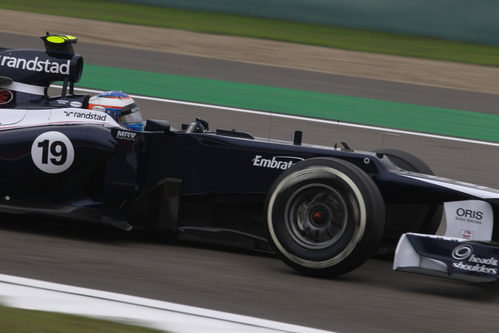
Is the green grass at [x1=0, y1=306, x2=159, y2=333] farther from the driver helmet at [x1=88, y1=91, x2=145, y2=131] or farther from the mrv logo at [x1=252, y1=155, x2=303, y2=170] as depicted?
the driver helmet at [x1=88, y1=91, x2=145, y2=131]

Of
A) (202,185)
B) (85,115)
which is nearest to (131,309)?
(202,185)

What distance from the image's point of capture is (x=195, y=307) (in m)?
4.86

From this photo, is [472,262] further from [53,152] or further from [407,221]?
[53,152]

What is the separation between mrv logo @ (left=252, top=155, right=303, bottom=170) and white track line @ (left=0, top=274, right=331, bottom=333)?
4.51 feet

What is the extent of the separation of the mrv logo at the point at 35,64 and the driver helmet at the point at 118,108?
397 millimetres

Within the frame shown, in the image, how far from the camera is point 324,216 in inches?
220

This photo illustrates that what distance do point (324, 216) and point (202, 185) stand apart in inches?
36.3

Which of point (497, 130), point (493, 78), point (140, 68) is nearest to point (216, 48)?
point (140, 68)

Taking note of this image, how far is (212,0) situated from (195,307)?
1453 centimetres

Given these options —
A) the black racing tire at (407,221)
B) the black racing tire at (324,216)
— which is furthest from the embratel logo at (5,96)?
the black racing tire at (407,221)

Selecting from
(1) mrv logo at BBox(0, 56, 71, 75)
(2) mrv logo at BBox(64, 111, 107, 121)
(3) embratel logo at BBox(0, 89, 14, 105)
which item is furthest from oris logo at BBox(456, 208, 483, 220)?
(3) embratel logo at BBox(0, 89, 14, 105)

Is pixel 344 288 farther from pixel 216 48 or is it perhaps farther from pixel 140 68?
pixel 216 48

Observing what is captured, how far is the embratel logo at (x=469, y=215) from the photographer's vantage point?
562 cm

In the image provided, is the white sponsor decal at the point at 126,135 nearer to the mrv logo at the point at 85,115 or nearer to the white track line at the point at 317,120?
the mrv logo at the point at 85,115
